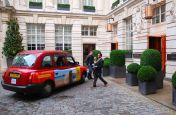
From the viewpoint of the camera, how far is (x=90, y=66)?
12617 millimetres

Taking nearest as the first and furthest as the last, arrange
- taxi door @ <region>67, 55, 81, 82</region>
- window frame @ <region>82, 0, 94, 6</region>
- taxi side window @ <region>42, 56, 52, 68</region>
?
1. taxi side window @ <region>42, 56, 52, 68</region>
2. taxi door @ <region>67, 55, 81, 82</region>
3. window frame @ <region>82, 0, 94, 6</region>

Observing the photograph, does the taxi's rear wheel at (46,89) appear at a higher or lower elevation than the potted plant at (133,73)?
lower

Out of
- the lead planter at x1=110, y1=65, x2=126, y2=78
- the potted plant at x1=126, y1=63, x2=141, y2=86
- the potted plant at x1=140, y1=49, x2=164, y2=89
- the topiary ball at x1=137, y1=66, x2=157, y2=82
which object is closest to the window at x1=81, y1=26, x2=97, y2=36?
the lead planter at x1=110, y1=65, x2=126, y2=78

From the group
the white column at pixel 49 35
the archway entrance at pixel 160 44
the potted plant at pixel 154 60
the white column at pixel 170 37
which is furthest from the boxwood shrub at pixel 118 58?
the white column at pixel 49 35

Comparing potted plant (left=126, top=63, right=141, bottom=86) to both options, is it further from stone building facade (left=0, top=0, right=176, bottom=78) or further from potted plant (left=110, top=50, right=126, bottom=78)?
→ stone building facade (left=0, top=0, right=176, bottom=78)

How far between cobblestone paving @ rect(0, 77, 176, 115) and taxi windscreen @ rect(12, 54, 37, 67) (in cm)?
128

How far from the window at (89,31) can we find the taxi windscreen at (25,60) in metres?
14.0

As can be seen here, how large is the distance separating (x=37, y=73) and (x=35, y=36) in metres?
13.9

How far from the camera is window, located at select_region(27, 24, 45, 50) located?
2086 cm

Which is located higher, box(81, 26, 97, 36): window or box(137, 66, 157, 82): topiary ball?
box(81, 26, 97, 36): window

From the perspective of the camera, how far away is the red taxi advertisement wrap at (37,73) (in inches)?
300

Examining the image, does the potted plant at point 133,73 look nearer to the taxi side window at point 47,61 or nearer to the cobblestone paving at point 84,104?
the cobblestone paving at point 84,104

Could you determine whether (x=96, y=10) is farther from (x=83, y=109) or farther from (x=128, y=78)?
(x=83, y=109)

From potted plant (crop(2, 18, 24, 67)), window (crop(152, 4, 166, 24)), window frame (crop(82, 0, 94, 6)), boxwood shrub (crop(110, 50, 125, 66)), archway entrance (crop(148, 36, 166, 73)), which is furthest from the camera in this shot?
window frame (crop(82, 0, 94, 6))
